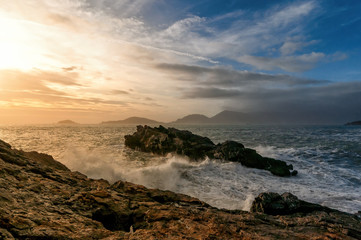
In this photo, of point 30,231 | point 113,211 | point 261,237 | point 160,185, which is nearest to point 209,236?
point 261,237

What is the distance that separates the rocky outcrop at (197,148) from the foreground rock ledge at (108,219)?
53.1 feet

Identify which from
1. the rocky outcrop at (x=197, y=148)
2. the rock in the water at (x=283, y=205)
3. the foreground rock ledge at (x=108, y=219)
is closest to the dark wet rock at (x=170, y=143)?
the rocky outcrop at (x=197, y=148)

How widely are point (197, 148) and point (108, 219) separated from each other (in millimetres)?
25115

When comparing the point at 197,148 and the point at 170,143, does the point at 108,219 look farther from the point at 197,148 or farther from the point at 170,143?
the point at 170,143

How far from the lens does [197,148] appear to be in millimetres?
29656

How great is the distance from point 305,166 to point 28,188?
2675 cm

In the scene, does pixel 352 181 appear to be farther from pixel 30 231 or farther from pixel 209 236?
pixel 30 231

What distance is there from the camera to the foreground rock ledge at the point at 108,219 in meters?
3.75

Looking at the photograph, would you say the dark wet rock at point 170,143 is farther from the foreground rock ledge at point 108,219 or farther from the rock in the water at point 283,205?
the foreground rock ledge at point 108,219

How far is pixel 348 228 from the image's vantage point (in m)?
5.54

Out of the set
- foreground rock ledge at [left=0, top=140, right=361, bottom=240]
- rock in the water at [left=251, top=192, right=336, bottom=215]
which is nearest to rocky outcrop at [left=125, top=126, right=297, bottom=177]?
rock in the water at [left=251, top=192, right=336, bottom=215]

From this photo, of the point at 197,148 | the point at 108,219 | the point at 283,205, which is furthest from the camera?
the point at 197,148

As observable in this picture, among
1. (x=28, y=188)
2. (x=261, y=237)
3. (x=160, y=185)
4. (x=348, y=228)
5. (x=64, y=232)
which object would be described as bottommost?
(x=160, y=185)

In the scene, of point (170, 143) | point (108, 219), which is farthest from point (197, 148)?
point (108, 219)
